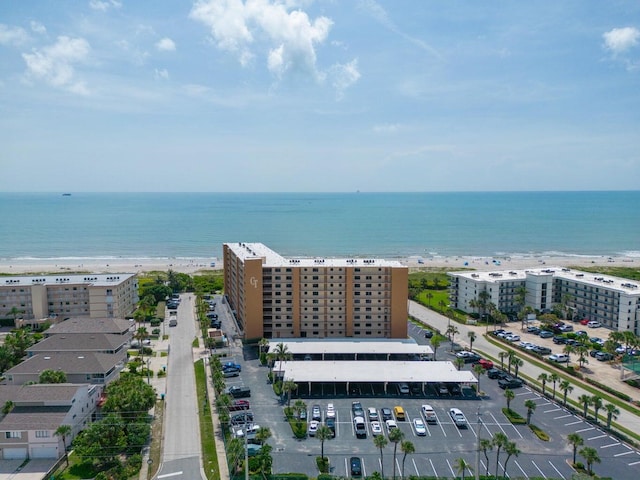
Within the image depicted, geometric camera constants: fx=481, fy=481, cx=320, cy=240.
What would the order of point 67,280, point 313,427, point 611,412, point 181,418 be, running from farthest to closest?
point 67,280
point 181,418
point 313,427
point 611,412

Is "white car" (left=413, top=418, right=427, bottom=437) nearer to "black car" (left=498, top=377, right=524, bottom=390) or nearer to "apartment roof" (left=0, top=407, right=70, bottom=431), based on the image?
"black car" (left=498, top=377, right=524, bottom=390)

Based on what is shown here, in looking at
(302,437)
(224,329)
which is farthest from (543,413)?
(224,329)

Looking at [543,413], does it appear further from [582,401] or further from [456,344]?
[456,344]

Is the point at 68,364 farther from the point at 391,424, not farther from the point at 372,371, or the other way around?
the point at 391,424

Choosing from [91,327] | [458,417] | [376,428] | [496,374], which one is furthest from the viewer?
[91,327]

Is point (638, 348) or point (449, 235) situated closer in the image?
point (638, 348)

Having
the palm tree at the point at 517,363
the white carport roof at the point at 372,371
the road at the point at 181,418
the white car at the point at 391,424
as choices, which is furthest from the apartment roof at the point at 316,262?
the white car at the point at 391,424

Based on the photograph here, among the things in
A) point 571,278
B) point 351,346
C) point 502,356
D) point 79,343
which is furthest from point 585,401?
point 79,343
